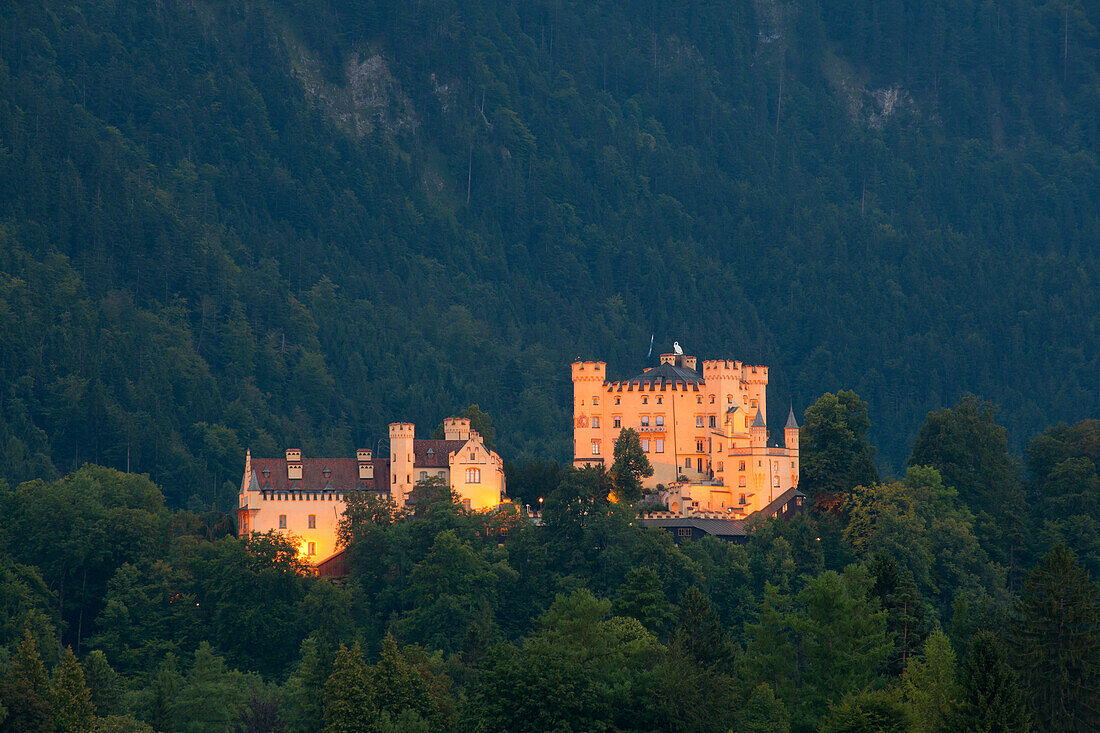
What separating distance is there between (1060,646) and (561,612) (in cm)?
2536

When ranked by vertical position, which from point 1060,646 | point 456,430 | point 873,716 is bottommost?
point 873,716

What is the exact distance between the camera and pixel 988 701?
237ft

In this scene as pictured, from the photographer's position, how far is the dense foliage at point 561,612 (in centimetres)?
8375

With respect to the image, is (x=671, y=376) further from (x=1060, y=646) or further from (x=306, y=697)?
(x=1060, y=646)

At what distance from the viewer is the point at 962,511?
132 m

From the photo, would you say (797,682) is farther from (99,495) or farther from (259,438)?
(259,438)

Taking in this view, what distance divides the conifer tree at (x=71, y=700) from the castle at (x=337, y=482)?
24.4 m

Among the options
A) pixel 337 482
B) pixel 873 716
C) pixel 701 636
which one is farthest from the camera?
pixel 337 482

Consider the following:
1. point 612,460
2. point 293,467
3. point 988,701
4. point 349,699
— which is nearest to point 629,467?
point 612,460

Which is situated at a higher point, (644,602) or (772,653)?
(644,602)

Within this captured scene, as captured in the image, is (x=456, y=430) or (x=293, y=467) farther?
(x=456, y=430)

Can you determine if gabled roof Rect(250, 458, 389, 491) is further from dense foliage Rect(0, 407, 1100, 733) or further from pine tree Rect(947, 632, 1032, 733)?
pine tree Rect(947, 632, 1032, 733)

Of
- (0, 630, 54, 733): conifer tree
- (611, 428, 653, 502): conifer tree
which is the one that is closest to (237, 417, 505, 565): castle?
(611, 428, 653, 502): conifer tree

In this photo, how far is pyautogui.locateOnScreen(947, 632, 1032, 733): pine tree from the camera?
7138cm
